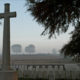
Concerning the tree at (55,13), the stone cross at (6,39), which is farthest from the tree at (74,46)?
the stone cross at (6,39)

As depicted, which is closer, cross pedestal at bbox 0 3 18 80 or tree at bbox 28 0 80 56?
tree at bbox 28 0 80 56

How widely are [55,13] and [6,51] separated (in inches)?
77.5

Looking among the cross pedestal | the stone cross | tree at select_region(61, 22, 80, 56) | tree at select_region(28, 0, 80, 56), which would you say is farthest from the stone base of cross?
tree at select_region(61, 22, 80, 56)

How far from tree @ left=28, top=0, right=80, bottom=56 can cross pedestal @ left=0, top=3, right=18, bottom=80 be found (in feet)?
2.94

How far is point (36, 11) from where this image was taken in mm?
6547

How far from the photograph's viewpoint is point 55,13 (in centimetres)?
650

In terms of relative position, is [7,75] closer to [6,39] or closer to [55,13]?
[6,39]

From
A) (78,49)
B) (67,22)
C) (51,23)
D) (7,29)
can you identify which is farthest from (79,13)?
(78,49)

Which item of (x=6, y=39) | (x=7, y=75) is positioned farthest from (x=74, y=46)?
(x=7, y=75)

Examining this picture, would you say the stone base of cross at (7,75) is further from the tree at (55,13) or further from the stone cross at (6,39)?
the tree at (55,13)

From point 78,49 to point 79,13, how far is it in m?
3.84

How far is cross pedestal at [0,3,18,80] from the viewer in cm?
690

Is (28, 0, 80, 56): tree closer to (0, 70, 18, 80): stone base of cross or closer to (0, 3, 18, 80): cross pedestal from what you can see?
(0, 3, 18, 80): cross pedestal

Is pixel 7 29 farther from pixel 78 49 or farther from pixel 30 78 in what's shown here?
pixel 30 78
